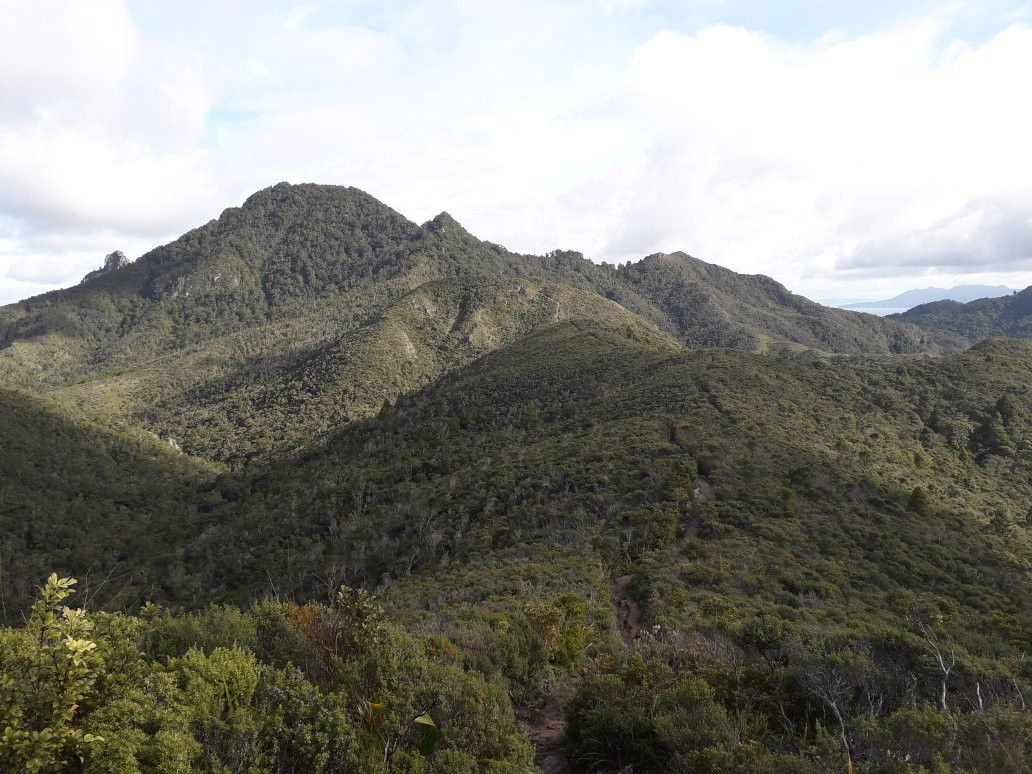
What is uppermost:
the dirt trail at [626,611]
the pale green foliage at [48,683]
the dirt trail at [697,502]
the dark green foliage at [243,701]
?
the pale green foliage at [48,683]

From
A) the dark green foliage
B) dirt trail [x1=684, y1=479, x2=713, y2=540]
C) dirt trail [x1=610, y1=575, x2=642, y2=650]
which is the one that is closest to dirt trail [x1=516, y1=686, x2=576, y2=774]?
the dark green foliage

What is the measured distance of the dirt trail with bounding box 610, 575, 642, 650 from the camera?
2031cm

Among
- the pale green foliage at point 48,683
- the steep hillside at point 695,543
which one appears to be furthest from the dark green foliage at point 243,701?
the steep hillside at point 695,543

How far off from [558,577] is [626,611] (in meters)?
3.83

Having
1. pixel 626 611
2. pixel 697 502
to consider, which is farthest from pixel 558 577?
pixel 697 502

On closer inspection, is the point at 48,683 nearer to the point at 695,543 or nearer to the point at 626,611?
the point at 626,611

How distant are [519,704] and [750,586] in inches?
608

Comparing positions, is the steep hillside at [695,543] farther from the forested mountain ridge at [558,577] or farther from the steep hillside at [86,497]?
the steep hillside at [86,497]

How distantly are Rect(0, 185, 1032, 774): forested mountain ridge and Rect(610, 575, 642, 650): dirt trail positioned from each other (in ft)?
0.60

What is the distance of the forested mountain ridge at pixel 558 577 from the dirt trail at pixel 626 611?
0.18 m

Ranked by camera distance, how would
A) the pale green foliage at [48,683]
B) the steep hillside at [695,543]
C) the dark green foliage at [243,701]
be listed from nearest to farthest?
the pale green foliage at [48,683] < the dark green foliage at [243,701] < the steep hillside at [695,543]

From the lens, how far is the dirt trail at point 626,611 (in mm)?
20312

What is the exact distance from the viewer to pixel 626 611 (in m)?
23.3

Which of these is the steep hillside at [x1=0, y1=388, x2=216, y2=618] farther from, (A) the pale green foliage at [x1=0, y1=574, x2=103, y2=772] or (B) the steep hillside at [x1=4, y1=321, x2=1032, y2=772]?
(A) the pale green foliage at [x1=0, y1=574, x2=103, y2=772]
